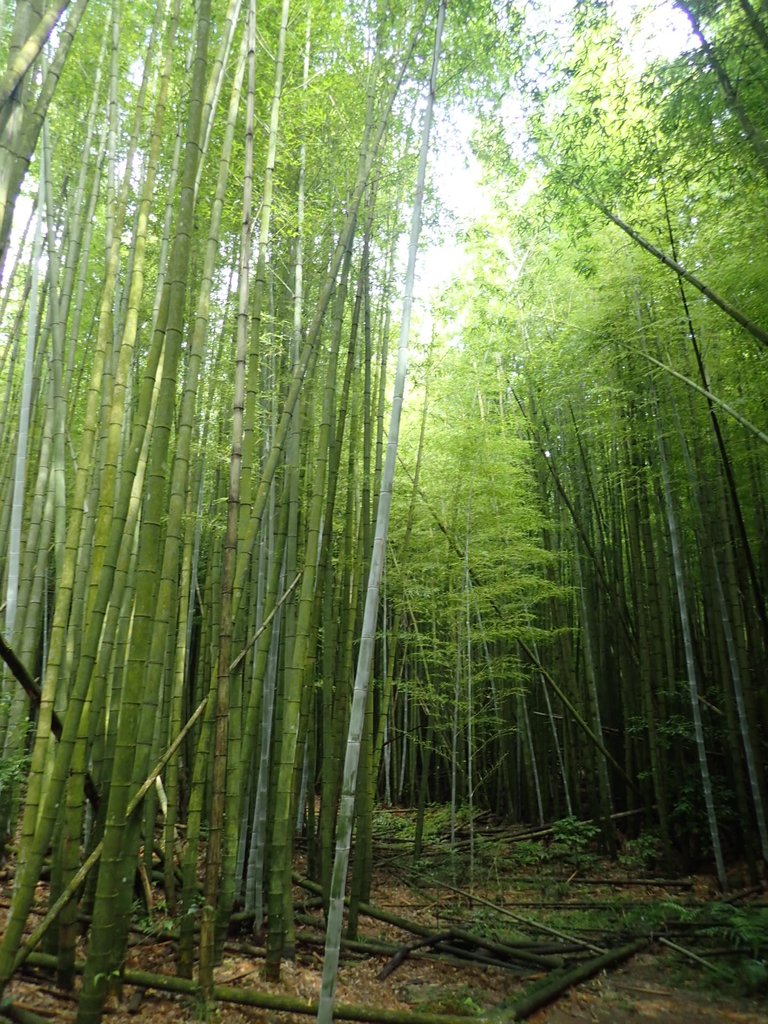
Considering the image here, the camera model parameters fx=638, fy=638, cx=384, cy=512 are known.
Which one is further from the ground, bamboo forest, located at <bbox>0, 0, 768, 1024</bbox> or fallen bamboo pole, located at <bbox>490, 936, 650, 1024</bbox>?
bamboo forest, located at <bbox>0, 0, 768, 1024</bbox>

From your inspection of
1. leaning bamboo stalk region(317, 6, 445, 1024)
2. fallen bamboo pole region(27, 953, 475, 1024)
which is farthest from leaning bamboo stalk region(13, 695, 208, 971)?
leaning bamboo stalk region(317, 6, 445, 1024)

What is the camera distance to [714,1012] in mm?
2877

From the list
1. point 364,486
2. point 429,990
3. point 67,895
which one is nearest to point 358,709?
point 67,895

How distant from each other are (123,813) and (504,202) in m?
5.69

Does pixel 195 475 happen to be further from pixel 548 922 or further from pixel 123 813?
pixel 548 922

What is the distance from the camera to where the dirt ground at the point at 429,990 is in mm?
2400

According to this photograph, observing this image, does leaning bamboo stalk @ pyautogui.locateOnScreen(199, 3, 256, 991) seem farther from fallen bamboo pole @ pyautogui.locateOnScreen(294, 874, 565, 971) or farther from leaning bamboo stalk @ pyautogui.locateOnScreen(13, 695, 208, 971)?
fallen bamboo pole @ pyautogui.locateOnScreen(294, 874, 565, 971)

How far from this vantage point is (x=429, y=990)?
306cm

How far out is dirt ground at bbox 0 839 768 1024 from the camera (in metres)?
2.40

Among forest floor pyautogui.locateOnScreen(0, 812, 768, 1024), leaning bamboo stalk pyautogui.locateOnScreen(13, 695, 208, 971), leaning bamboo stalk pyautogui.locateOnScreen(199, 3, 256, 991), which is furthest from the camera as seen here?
forest floor pyautogui.locateOnScreen(0, 812, 768, 1024)

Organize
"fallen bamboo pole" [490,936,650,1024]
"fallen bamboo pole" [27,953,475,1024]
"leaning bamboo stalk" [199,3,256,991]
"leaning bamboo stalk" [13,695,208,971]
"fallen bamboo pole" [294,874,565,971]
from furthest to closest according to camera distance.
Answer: "fallen bamboo pole" [294,874,565,971], "fallen bamboo pole" [490,936,650,1024], "fallen bamboo pole" [27,953,475,1024], "leaning bamboo stalk" [199,3,256,991], "leaning bamboo stalk" [13,695,208,971]

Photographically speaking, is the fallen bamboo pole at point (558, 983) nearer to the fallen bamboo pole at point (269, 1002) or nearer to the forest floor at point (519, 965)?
the forest floor at point (519, 965)

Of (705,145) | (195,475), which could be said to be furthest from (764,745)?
(195,475)

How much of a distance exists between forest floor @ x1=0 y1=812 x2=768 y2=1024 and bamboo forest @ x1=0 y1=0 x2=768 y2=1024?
26mm
